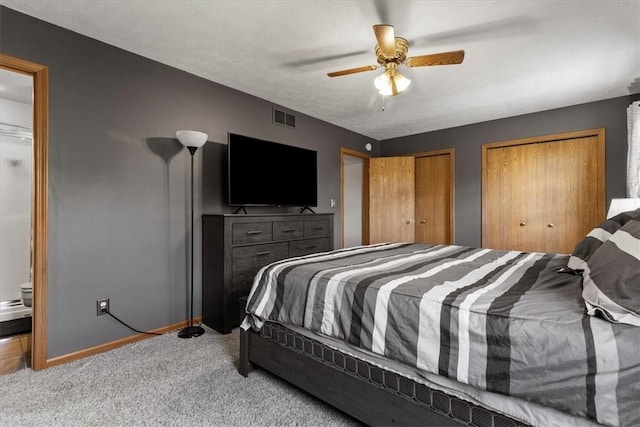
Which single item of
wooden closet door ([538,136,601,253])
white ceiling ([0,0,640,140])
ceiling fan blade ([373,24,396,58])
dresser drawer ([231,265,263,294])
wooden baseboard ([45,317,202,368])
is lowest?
wooden baseboard ([45,317,202,368])

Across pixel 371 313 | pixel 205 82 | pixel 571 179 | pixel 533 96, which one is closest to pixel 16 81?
pixel 205 82

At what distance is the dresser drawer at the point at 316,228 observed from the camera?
11.2ft

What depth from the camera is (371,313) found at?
51.4 inches

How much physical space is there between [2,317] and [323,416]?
134 inches

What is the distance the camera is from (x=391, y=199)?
5.03 m

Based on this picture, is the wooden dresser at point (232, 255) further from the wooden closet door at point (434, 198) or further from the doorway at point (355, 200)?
the wooden closet door at point (434, 198)

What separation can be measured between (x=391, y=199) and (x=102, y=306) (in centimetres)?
407

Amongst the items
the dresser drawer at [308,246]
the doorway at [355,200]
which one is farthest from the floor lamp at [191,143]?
the doorway at [355,200]

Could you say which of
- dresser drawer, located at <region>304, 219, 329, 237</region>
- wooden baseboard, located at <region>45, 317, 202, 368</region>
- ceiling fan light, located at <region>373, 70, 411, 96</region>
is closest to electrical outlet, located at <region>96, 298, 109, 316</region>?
wooden baseboard, located at <region>45, 317, 202, 368</region>

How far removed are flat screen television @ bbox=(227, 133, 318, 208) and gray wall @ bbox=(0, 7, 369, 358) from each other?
9.4 inches

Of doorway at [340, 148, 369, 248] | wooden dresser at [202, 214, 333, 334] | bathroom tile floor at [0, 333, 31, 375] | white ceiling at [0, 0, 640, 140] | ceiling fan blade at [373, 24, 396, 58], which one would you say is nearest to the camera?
ceiling fan blade at [373, 24, 396, 58]

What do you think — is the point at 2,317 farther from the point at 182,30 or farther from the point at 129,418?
the point at 182,30

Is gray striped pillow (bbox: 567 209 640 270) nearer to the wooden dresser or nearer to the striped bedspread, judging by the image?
the striped bedspread

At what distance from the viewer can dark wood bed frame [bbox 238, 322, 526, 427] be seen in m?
1.12
